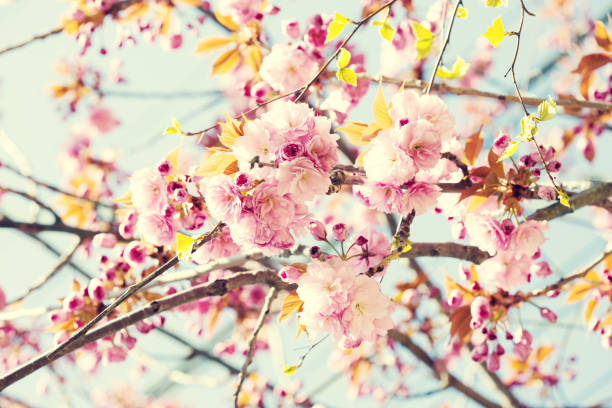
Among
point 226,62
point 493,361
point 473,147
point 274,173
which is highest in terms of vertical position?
point 226,62

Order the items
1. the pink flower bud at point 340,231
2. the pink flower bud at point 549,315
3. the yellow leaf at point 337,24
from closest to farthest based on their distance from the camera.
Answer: the yellow leaf at point 337,24 → the pink flower bud at point 340,231 → the pink flower bud at point 549,315

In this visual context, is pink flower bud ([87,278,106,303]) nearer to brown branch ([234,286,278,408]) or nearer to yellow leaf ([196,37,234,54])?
brown branch ([234,286,278,408])

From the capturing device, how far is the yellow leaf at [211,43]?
1809 millimetres

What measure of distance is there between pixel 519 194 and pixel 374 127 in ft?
1.45

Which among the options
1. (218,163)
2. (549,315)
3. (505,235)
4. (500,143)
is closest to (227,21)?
(218,163)

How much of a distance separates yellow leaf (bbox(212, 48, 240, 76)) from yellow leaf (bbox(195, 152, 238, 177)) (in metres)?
0.89

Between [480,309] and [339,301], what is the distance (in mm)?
616

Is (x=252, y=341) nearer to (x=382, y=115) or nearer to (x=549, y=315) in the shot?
(x=382, y=115)

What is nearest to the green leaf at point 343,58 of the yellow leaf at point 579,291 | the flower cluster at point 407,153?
the flower cluster at point 407,153

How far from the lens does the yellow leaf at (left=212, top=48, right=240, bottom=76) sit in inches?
71.2

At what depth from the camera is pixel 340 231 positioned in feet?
3.63

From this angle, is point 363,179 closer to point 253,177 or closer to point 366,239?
point 366,239

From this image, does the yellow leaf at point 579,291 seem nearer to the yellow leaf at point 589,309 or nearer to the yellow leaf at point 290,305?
the yellow leaf at point 589,309

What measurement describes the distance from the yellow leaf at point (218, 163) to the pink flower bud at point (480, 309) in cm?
83
